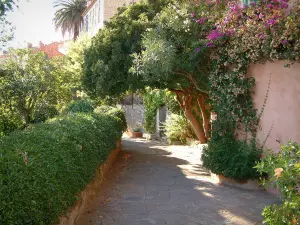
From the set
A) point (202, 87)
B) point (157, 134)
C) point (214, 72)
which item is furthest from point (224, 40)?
point (157, 134)

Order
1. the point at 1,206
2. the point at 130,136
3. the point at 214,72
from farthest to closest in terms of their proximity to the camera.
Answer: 1. the point at 130,136
2. the point at 214,72
3. the point at 1,206

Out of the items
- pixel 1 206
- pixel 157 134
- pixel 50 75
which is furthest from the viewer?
pixel 157 134

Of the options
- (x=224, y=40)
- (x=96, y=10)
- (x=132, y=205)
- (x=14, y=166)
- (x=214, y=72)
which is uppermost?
(x=96, y=10)

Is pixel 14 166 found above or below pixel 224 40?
below

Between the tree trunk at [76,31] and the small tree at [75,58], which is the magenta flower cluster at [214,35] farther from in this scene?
the tree trunk at [76,31]

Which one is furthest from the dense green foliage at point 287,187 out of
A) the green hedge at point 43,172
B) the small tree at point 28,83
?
the small tree at point 28,83

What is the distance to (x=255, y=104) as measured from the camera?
828 centimetres

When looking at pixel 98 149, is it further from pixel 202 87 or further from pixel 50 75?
pixel 50 75

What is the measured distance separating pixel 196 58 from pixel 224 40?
1.09 metres

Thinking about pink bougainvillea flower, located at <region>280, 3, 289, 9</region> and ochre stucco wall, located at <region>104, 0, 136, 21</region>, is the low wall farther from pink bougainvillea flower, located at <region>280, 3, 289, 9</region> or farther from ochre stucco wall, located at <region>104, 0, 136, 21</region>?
ochre stucco wall, located at <region>104, 0, 136, 21</region>

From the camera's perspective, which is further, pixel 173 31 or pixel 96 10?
pixel 96 10

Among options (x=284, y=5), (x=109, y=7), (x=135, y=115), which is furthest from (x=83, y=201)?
(x=109, y=7)

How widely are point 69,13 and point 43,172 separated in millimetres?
35208

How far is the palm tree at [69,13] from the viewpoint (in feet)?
120
